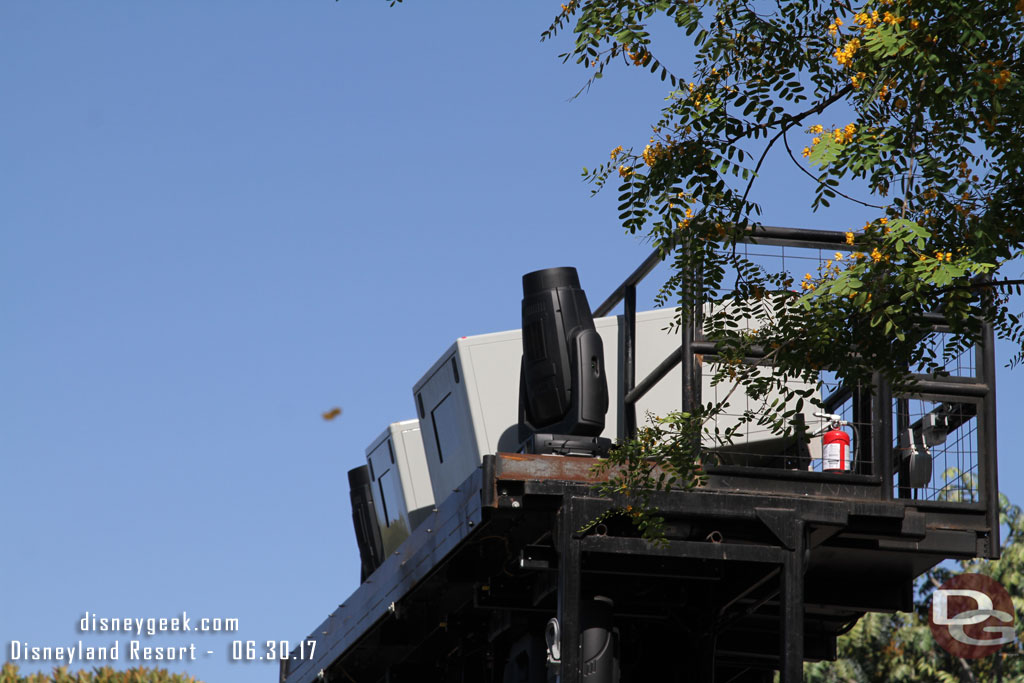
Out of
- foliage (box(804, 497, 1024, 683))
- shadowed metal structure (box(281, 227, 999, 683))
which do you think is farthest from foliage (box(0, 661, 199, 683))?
foliage (box(804, 497, 1024, 683))

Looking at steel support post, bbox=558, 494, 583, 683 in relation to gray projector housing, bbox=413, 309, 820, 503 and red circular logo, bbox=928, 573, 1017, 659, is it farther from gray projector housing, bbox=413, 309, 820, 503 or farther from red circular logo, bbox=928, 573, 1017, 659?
red circular logo, bbox=928, 573, 1017, 659

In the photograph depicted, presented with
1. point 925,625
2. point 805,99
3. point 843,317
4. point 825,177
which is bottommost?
point 925,625

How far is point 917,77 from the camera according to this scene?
9430mm

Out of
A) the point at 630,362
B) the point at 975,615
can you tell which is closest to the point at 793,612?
the point at 630,362

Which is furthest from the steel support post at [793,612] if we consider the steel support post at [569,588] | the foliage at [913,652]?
the foliage at [913,652]

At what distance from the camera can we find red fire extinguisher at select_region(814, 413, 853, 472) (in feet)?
41.9

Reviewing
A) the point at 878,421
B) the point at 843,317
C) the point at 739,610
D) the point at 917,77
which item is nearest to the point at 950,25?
the point at 917,77

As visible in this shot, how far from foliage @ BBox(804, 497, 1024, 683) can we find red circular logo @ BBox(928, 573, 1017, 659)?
13.2 ft

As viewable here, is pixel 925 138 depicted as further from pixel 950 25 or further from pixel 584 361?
pixel 584 361

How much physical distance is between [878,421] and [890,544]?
117cm

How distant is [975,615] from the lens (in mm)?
22391

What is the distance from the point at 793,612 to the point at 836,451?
1510mm

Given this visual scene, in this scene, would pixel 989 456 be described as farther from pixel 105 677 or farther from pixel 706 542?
pixel 105 677

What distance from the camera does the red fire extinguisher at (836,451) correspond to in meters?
12.8
